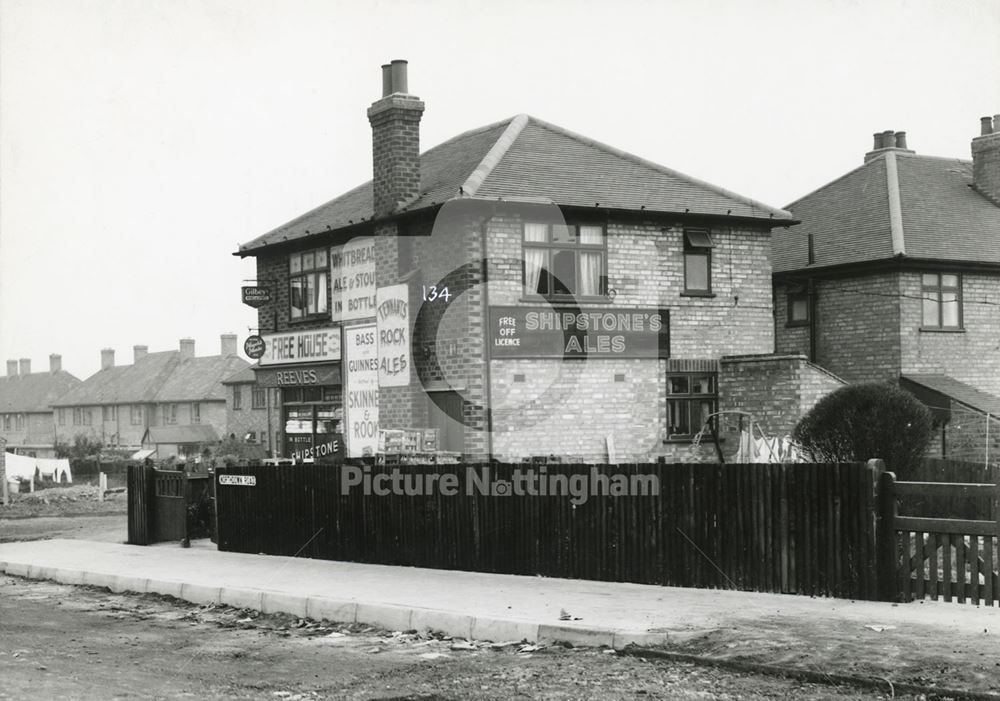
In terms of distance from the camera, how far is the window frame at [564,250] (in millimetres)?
22438

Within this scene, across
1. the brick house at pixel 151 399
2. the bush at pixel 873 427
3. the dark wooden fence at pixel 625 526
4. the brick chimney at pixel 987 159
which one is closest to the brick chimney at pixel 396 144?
the dark wooden fence at pixel 625 526

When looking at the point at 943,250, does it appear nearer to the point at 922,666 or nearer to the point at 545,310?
the point at 545,310

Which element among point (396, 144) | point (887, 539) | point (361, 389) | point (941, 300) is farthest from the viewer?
point (941, 300)

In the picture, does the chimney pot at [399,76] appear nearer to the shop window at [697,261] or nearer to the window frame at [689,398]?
the shop window at [697,261]

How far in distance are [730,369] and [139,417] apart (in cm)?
6148

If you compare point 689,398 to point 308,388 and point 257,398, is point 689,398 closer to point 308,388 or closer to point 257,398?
point 308,388

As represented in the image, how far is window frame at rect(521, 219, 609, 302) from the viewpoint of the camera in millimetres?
22438

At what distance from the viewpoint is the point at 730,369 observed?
79.1 feet

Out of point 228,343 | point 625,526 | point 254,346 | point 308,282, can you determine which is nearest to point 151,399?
point 228,343

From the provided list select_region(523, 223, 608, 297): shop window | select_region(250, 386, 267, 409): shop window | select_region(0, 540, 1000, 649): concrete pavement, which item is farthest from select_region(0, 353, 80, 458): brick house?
select_region(0, 540, 1000, 649): concrete pavement

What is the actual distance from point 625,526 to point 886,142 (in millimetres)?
25568

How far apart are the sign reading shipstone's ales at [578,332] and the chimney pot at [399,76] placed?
18.8ft

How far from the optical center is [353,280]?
24.9 meters

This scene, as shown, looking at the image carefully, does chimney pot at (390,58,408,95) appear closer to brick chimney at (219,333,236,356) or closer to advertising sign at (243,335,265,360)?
advertising sign at (243,335,265,360)
